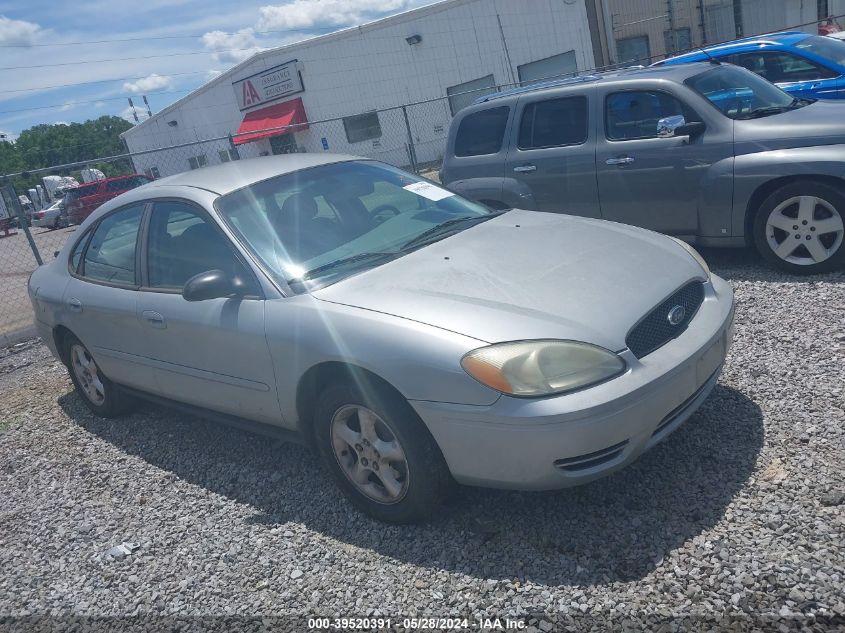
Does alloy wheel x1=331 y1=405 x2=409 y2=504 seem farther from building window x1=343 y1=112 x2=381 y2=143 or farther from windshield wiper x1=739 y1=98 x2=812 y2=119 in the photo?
building window x1=343 y1=112 x2=381 y2=143

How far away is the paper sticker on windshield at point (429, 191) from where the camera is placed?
4328 mm

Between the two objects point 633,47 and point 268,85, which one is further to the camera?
point 268,85

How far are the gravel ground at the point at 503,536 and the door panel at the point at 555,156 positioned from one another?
7.50ft

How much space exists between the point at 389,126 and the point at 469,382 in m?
26.5

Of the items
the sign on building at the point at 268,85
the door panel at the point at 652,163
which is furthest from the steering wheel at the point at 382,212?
the sign on building at the point at 268,85

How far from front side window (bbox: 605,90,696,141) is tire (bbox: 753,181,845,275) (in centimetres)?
104

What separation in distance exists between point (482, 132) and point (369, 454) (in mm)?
4551

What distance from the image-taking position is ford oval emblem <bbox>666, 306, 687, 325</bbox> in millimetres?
3088

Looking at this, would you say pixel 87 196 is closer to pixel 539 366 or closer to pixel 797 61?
pixel 797 61

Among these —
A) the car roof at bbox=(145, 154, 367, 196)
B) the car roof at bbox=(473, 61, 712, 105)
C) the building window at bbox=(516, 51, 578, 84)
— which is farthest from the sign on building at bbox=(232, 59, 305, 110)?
the car roof at bbox=(145, 154, 367, 196)

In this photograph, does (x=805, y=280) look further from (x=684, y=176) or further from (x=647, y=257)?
(x=647, y=257)

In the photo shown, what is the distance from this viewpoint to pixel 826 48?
351 inches

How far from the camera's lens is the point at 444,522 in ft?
10.5

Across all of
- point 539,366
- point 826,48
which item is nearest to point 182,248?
point 539,366
